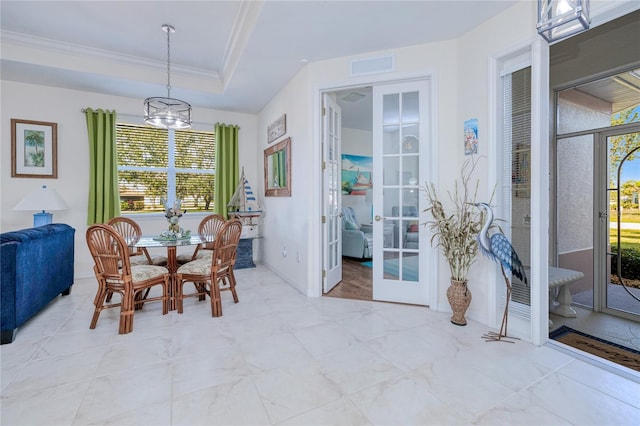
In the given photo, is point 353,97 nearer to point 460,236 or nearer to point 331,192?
point 331,192

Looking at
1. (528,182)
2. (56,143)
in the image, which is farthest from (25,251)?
Result: (528,182)

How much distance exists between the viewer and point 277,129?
4375mm

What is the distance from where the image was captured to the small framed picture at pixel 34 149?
3922 mm

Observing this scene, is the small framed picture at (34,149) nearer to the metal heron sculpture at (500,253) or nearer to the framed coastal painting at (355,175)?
the framed coastal painting at (355,175)

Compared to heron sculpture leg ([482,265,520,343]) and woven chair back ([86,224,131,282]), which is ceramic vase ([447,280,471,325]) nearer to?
heron sculpture leg ([482,265,520,343])

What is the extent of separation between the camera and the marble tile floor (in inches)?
60.7

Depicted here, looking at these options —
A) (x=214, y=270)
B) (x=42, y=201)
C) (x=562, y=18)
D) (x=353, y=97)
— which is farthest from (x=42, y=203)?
(x=562, y=18)

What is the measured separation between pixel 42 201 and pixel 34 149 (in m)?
0.88

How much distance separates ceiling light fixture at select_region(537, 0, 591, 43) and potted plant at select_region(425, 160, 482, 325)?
1368 mm

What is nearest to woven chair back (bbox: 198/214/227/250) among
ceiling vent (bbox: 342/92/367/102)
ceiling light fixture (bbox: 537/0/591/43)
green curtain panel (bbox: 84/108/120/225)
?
green curtain panel (bbox: 84/108/120/225)

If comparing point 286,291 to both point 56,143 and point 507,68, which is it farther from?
point 56,143

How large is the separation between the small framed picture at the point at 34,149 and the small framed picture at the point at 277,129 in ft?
9.56

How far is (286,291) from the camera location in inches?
145

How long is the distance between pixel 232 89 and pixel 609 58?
430 cm
